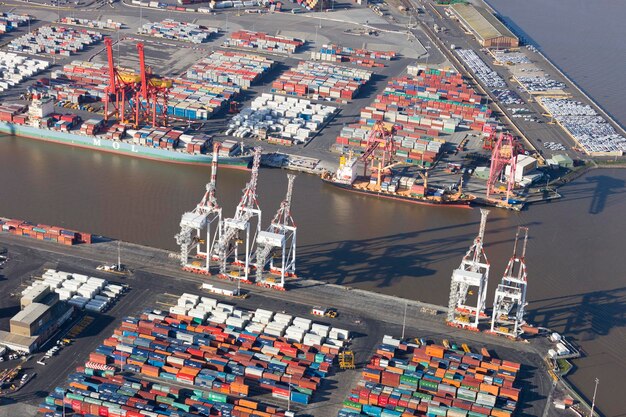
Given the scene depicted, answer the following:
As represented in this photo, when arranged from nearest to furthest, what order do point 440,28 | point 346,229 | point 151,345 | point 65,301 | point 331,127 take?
point 151,345
point 65,301
point 346,229
point 331,127
point 440,28

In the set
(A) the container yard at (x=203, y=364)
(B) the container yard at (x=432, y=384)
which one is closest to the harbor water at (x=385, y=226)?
(B) the container yard at (x=432, y=384)

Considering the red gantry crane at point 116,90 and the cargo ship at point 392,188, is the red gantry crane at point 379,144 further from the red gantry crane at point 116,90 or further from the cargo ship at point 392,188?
the red gantry crane at point 116,90

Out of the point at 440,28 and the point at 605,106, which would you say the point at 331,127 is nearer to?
the point at 605,106

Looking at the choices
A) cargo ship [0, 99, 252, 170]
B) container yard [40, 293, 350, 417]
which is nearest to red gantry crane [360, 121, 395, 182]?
cargo ship [0, 99, 252, 170]

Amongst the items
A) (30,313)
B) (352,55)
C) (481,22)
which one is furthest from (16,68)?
(481,22)

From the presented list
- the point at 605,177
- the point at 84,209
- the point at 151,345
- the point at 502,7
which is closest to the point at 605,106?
the point at 605,177

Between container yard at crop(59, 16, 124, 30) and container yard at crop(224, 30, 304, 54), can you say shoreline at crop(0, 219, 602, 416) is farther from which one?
container yard at crop(59, 16, 124, 30)
